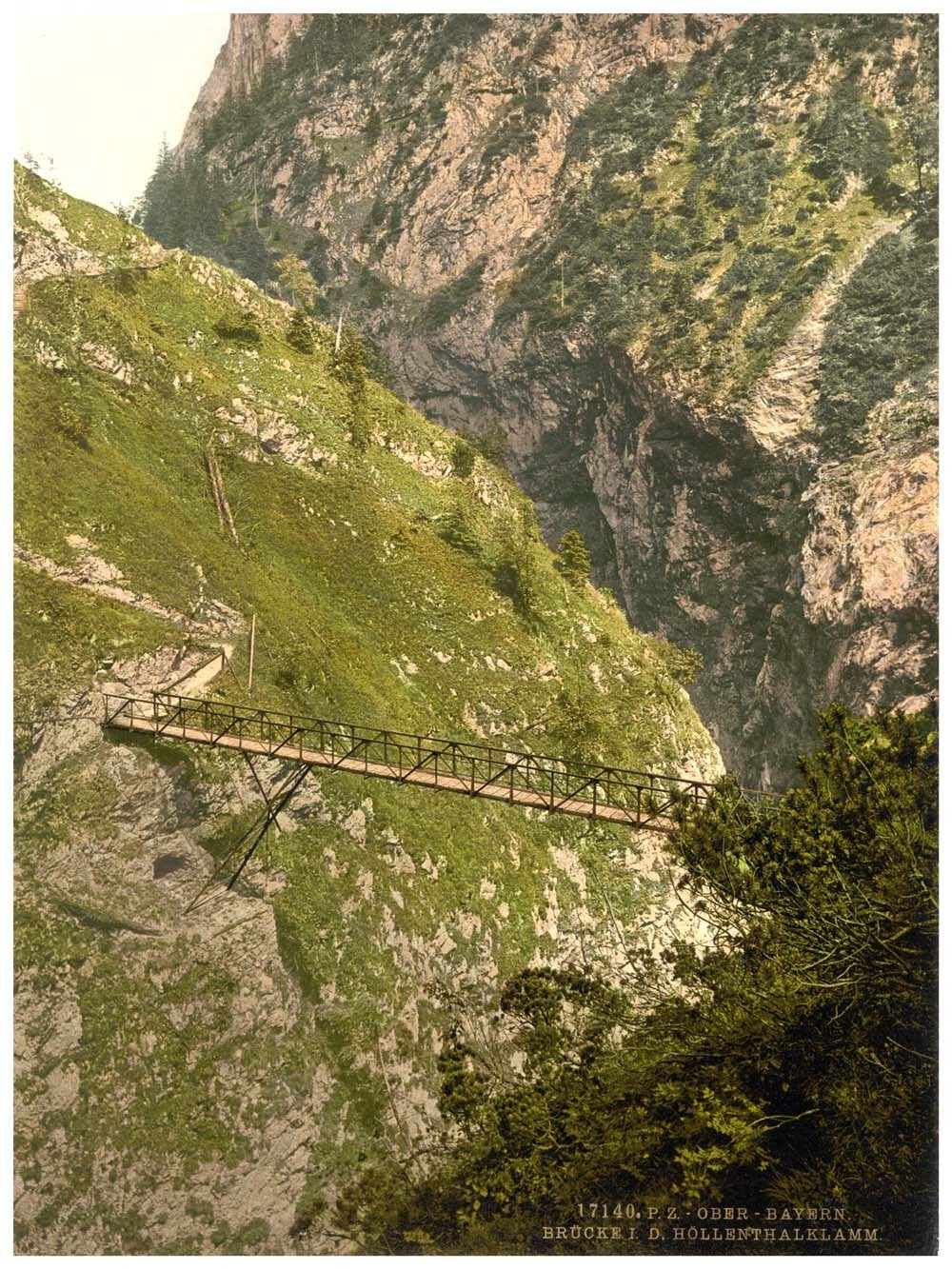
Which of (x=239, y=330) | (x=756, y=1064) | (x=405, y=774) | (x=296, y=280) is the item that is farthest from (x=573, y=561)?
(x=756, y=1064)

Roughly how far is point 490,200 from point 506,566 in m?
41.2

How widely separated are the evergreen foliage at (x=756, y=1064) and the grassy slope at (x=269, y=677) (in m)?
6.06

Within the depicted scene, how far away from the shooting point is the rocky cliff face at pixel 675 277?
6900 cm

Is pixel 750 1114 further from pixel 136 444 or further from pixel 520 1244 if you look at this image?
pixel 136 444

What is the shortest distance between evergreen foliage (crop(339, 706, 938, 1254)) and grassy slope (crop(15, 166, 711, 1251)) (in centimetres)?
606

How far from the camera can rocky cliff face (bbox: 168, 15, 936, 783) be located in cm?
6900

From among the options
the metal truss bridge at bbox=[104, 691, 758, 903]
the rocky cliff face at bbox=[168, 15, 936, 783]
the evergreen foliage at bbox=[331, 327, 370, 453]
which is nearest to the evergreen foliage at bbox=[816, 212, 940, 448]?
the rocky cliff face at bbox=[168, 15, 936, 783]

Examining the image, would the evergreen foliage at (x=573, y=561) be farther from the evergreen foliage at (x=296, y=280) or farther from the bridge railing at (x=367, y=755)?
the evergreen foliage at (x=296, y=280)

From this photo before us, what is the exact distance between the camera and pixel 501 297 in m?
89.4

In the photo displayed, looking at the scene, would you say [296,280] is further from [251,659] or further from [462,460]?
[251,659]

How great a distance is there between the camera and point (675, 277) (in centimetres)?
8138

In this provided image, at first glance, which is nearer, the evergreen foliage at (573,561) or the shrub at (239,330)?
the shrub at (239,330)

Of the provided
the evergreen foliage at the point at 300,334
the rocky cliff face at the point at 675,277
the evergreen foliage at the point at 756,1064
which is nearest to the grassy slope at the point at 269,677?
the evergreen foliage at the point at 300,334

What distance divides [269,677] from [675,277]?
50.0 m
